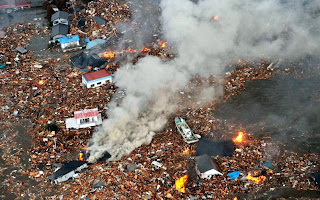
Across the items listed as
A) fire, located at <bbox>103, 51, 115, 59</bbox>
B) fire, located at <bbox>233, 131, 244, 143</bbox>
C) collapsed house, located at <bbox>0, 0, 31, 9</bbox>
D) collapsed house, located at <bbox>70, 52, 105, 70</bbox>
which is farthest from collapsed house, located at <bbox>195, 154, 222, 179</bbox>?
collapsed house, located at <bbox>0, 0, 31, 9</bbox>

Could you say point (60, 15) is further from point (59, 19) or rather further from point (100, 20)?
point (100, 20)

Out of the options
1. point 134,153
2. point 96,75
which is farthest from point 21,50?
point 134,153

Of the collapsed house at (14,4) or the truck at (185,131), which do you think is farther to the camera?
the collapsed house at (14,4)

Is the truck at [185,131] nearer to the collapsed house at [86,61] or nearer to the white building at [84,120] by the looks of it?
the white building at [84,120]

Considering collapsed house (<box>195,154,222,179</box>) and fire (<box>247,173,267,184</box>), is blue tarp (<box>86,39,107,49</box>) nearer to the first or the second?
collapsed house (<box>195,154,222,179</box>)

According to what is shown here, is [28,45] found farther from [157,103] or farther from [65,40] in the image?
[157,103]

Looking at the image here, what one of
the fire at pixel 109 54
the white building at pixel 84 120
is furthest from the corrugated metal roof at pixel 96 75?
the white building at pixel 84 120
